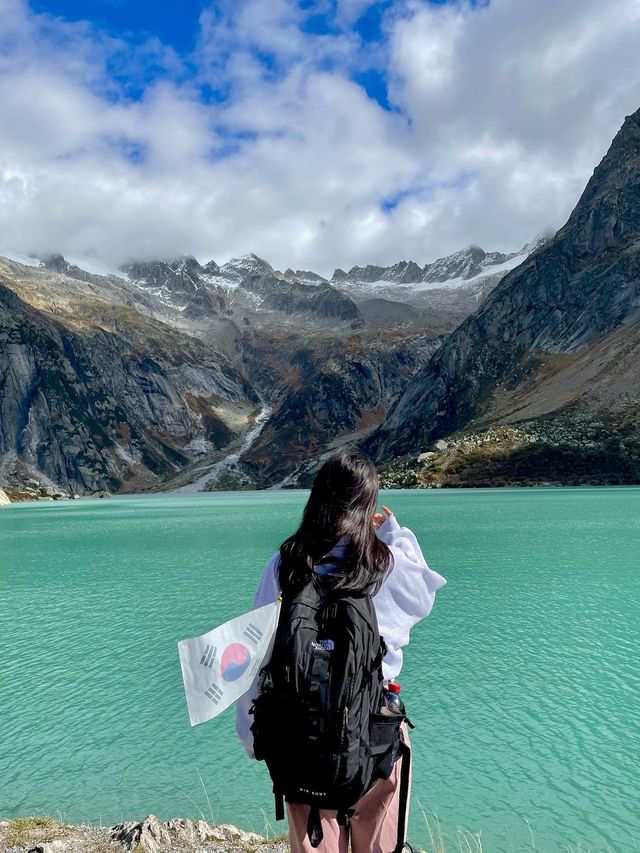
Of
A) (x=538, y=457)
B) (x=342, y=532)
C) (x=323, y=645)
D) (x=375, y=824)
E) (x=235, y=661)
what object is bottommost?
(x=375, y=824)

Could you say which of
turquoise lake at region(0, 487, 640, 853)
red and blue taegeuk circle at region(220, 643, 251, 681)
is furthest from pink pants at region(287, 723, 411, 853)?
turquoise lake at region(0, 487, 640, 853)

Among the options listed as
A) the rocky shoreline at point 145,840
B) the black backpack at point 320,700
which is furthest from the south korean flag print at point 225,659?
the rocky shoreline at point 145,840

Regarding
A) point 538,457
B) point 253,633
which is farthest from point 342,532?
point 538,457

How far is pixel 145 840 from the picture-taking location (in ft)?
26.0

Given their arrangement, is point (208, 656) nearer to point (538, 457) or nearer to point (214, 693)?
point (214, 693)

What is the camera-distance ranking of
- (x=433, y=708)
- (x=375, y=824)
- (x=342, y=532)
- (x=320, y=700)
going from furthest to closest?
1. (x=433, y=708)
2. (x=375, y=824)
3. (x=342, y=532)
4. (x=320, y=700)

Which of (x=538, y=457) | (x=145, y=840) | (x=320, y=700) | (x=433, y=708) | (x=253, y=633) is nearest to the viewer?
(x=320, y=700)

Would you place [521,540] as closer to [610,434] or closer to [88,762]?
[88,762]

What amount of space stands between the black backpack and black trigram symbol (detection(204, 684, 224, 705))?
269mm

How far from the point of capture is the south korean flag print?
4344 millimetres

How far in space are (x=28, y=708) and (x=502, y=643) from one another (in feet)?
47.8

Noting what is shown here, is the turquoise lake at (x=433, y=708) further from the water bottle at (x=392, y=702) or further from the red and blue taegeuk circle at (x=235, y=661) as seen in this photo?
the red and blue taegeuk circle at (x=235, y=661)

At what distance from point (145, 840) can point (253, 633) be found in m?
5.52

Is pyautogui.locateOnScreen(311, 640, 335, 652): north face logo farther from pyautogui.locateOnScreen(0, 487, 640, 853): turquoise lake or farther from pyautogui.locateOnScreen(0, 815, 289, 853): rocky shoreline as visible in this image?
pyautogui.locateOnScreen(0, 487, 640, 853): turquoise lake
